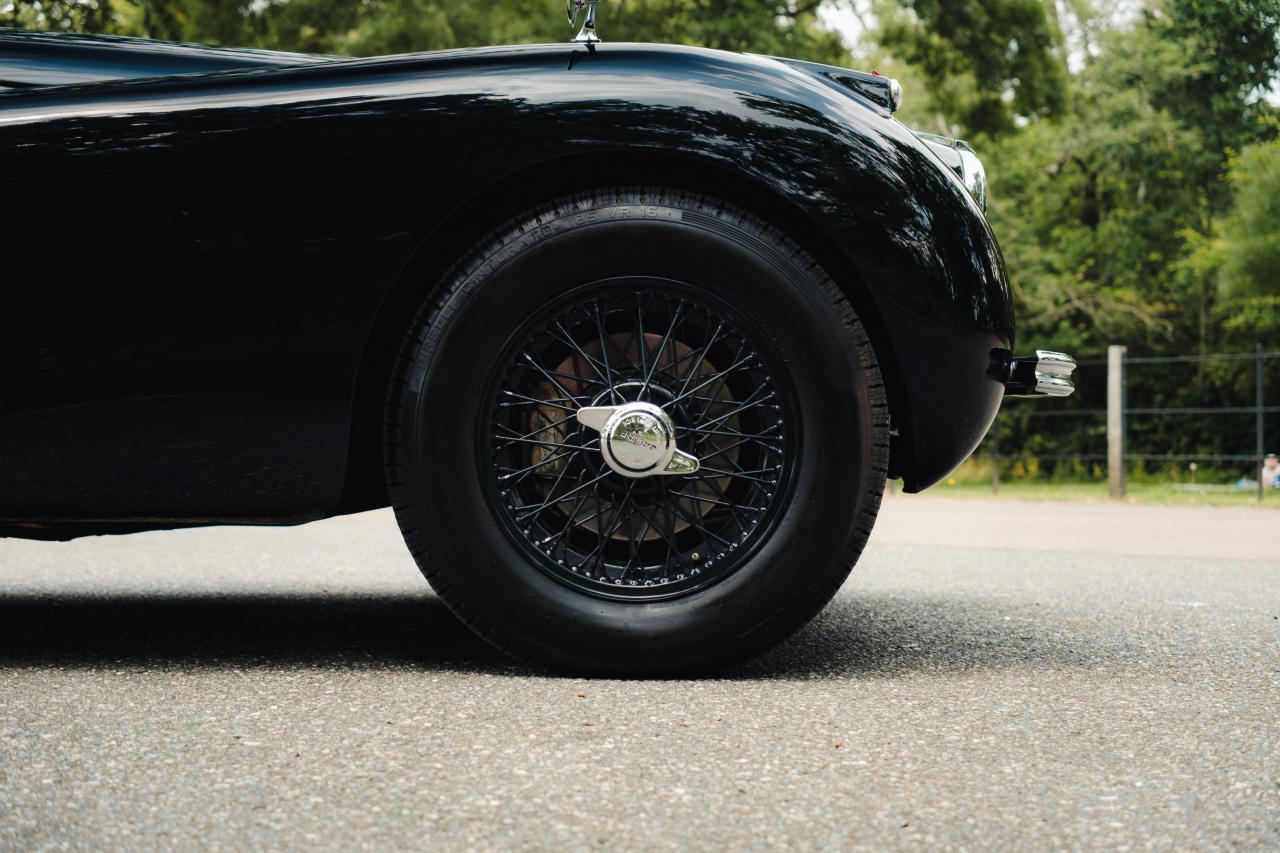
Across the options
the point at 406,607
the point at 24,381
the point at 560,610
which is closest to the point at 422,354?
the point at 560,610

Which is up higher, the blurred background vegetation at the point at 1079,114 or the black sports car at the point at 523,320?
the blurred background vegetation at the point at 1079,114

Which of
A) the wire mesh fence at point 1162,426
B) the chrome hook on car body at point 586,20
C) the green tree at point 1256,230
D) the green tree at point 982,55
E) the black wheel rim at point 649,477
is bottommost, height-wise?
the wire mesh fence at point 1162,426

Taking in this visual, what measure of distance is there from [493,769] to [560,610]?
1.83 ft

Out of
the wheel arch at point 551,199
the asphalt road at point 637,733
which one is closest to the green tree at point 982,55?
the asphalt road at point 637,733

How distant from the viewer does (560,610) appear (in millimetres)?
2410

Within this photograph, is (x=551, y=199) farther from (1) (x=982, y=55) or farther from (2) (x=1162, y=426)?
(2) (x=1162, y=426)

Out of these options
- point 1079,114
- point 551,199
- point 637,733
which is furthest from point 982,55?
point 637,733

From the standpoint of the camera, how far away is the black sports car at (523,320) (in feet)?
7.92

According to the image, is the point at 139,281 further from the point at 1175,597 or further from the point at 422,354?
the point at 1175,597

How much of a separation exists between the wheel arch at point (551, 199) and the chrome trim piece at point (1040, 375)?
11.3 inches

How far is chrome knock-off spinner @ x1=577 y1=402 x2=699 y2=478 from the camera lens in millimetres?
2393

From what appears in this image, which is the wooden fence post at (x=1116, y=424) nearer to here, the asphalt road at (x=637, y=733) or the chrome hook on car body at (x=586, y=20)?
the asphalt road at (x=637, y=733)

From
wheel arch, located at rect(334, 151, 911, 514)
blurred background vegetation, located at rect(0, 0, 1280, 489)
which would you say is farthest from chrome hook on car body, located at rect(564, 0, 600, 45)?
blurred background vegetation, located at rect(0, 0, 1280, 489)

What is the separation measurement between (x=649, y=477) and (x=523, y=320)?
0.39 m
